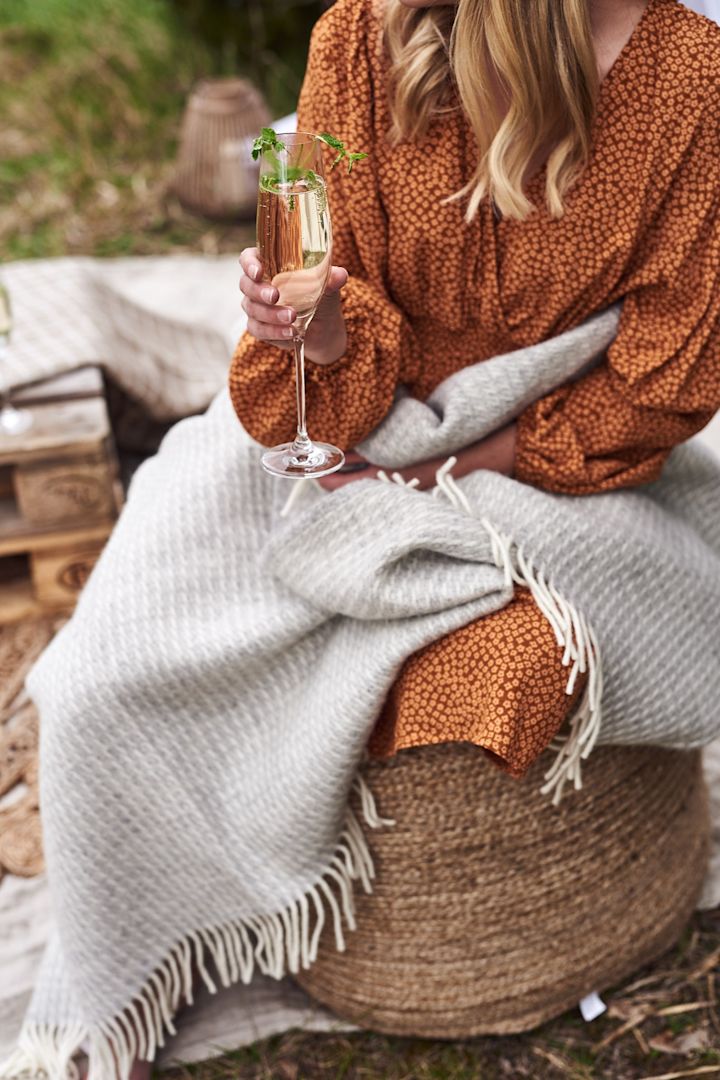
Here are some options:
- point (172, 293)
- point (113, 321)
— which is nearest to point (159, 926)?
point (113, 321)

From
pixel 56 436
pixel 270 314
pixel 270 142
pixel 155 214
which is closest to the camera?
pixel 270 142

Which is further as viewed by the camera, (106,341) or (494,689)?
(106,341)

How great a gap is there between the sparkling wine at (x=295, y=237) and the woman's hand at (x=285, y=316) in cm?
2

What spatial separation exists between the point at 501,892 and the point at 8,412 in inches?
49.1

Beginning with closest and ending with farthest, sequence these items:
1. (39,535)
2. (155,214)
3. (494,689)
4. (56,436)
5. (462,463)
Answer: (494,689), (462,463), (56,436), (39,535), (155,214)

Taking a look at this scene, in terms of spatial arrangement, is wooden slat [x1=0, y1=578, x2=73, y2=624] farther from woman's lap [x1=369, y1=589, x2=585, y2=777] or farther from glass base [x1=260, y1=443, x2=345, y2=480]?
glass base [x1=260, y1=443, x2=345, y2=480]

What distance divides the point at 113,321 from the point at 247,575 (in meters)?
1.27

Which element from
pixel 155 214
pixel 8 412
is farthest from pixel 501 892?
pixel 155 214

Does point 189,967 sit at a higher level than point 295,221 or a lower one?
lower

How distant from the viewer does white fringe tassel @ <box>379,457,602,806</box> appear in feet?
4.75

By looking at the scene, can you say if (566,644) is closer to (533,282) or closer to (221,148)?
(533,282)

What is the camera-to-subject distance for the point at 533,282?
1603 millimetres

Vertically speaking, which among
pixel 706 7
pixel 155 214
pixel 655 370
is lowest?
pixel 155 214

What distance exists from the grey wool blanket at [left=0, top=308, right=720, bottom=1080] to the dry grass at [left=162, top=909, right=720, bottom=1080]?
0.52 feet
